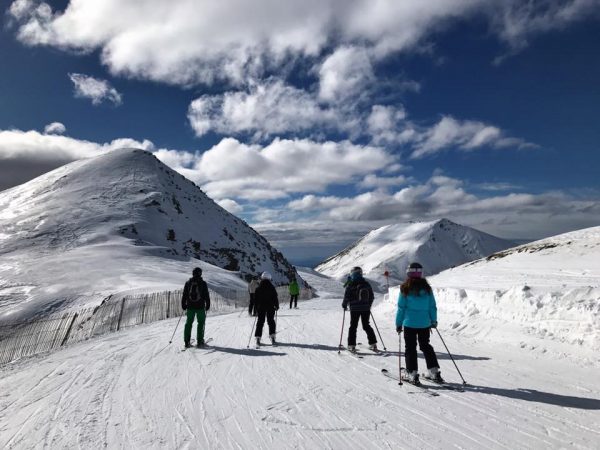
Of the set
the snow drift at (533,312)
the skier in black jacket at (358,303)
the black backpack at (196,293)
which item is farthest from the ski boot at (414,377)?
the black backpack at (196,293)

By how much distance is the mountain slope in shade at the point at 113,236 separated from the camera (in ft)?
126

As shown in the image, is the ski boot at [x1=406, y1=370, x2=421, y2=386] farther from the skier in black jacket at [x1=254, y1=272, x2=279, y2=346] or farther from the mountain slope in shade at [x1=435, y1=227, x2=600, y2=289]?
the mountain slope in shade at [x1=435, y1=227, x2=600, y2=289]

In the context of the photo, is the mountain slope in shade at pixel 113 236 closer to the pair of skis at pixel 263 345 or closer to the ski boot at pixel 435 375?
the pair of skis at pixel 263 345

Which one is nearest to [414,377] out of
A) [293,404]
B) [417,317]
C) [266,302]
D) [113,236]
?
[417,317]

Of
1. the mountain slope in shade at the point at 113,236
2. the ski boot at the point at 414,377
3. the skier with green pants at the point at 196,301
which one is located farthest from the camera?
the mountain slope in shade at the point at 113,236

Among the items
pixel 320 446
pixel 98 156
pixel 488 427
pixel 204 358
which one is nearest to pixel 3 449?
pixel 320 446

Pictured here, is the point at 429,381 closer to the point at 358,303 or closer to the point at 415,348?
the point at 415,348

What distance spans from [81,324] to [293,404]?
54.0ft

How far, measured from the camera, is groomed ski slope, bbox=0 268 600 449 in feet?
16.1

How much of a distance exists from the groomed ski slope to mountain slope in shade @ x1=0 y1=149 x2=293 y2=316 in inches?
981

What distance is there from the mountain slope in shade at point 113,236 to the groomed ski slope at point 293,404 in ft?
81.7

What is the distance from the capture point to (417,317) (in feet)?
23.0

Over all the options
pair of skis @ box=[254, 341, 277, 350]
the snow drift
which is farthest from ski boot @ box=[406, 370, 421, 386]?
pair of skis @ box=[254, 341, 277, 350]

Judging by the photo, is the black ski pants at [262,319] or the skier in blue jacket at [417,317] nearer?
the skier in blue jacket at [417,317]
